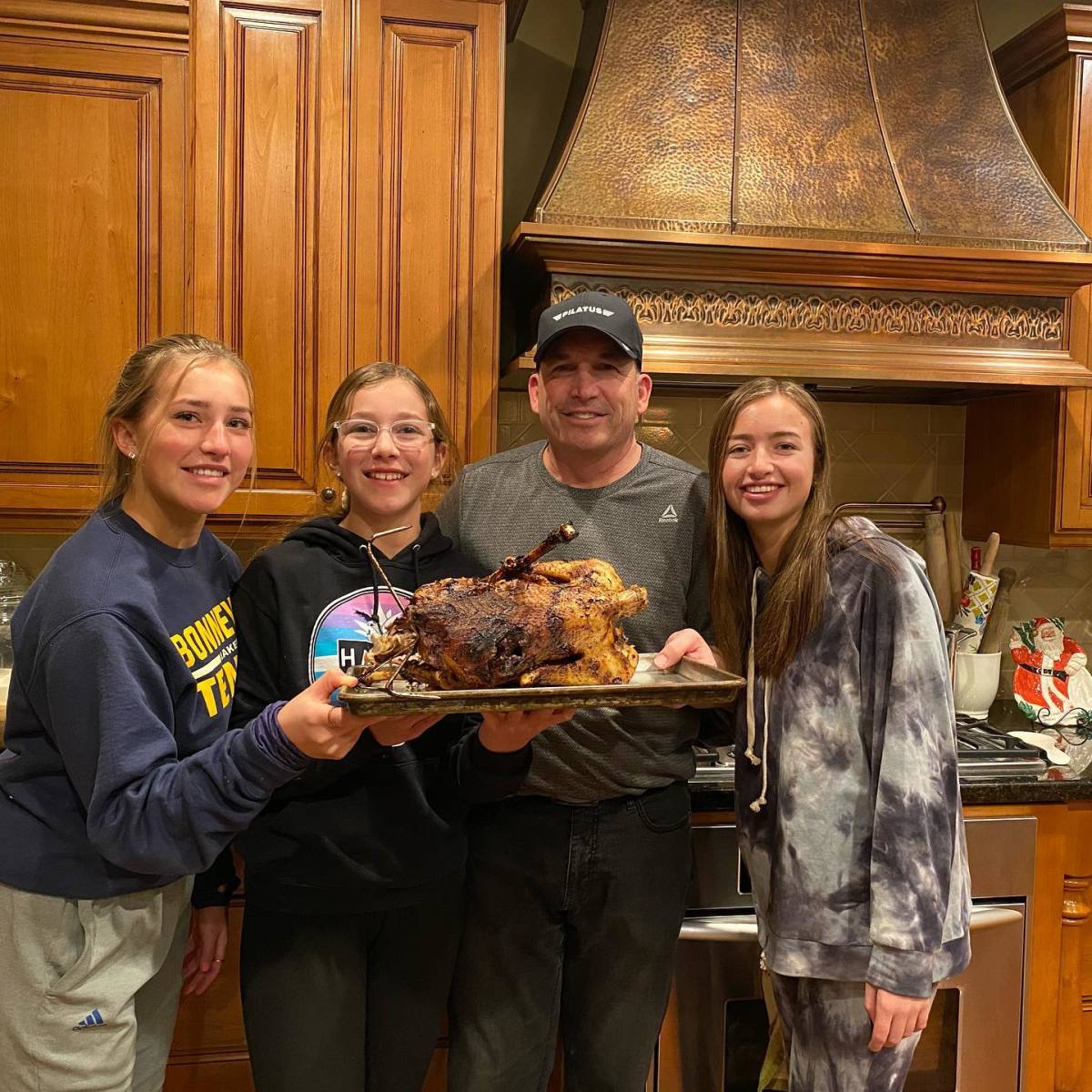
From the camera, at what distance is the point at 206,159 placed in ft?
6.27

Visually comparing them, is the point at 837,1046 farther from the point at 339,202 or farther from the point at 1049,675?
the point at 339,202

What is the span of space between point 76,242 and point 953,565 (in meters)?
2.13

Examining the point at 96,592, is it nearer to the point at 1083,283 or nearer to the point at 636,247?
the point at 636,247

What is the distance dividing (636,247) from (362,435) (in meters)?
0.80

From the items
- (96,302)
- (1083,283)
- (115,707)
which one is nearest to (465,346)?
(96,302)

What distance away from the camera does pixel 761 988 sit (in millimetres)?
1844

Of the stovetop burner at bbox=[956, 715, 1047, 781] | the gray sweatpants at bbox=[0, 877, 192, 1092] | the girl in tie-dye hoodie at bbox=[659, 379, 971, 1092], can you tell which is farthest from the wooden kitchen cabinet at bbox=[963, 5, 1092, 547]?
the gray sweatpants at bbox=[0, 877, 192, 1092]

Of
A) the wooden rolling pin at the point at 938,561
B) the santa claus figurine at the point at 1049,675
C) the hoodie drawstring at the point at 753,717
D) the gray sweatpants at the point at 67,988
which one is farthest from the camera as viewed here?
the wooden rolling pin at the point at 938,561

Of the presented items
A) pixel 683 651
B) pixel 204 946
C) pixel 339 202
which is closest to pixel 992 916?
pixel 683 651

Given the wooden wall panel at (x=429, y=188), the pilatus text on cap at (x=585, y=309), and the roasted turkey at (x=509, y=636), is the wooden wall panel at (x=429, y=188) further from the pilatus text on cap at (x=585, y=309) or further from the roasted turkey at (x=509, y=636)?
the roasted turkey at (x=509, y=636)

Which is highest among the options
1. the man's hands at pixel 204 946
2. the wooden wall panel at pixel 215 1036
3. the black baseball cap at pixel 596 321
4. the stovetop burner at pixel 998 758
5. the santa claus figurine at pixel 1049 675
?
the black baseball cap at pixel 596 321

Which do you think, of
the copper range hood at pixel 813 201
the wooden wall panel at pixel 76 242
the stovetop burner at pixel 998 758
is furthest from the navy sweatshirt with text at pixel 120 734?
the stovetop burner at pixel 998 758

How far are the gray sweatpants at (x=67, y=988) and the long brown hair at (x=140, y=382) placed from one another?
519 mm

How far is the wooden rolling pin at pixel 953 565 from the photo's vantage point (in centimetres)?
249
